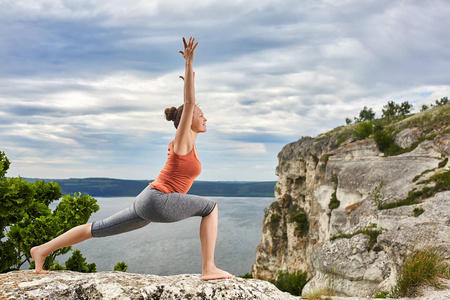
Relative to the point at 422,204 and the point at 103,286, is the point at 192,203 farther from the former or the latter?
the point at 422,204

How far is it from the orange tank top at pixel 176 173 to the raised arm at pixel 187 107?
0.08 m

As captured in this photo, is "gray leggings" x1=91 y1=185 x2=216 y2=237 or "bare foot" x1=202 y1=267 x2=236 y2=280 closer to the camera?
"gray leggings" x1=91 y1=185 x2=216 y2=237

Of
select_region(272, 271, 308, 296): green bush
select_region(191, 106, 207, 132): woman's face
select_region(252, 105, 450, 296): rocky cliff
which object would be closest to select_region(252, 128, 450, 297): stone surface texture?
select_region(252, 105, 450, 296): rocky cliff

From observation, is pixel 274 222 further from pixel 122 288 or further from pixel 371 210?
pixel 122 288

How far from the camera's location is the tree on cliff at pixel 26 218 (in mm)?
5895

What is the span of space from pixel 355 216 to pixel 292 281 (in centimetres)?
1671

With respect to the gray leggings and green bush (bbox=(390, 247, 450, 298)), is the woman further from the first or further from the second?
green bush (bbox=(390, 247, 450, 298))

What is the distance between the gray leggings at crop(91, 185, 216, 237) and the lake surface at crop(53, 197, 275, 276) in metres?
37.6

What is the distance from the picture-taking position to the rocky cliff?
795cm

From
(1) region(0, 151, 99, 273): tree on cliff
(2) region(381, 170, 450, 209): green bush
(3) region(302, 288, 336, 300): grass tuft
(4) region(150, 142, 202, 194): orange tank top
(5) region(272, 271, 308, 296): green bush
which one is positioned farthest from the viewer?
(5) region(272, 271, 308, 296): green bush

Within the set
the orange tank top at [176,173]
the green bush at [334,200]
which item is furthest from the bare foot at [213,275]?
the green bush at [334,200]

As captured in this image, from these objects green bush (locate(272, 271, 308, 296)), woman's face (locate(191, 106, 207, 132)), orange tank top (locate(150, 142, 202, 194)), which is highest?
woman's face (locate(191, 106, 207, 132))

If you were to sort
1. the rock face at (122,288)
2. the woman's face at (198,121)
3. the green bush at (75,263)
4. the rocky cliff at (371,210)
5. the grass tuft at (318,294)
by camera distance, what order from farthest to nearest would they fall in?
the rocky cliff at (371,210), the green bush at (75,263), the grass tuft at (318,294), the woman's face at (198,121), the rock face at (122,288)

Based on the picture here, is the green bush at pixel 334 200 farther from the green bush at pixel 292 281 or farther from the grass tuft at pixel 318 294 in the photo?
the grass tuft at pixel 318 294
